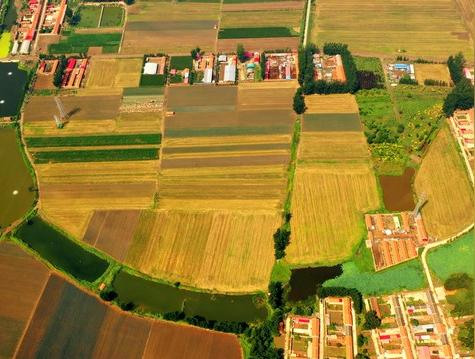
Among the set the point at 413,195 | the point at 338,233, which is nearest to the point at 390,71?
the point at 413,195

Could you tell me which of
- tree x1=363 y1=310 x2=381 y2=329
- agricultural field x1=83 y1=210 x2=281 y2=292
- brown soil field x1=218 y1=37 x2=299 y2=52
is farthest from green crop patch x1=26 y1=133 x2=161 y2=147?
tree x1=363 y1=310 x2=381 y2=329

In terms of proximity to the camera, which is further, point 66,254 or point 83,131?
point 83,131

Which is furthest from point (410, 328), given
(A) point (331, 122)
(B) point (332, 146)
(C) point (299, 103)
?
(C) point (299, 103)

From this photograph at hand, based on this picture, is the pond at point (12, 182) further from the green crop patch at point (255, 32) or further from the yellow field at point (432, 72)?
the yellow field at point (432, 72)

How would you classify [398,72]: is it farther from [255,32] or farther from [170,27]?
[170,27]

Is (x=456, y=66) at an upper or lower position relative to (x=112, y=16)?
lower

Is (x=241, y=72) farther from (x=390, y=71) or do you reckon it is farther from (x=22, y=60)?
(x=22, y=60)
